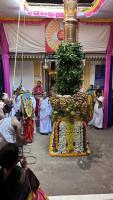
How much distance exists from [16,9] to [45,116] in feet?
10.0

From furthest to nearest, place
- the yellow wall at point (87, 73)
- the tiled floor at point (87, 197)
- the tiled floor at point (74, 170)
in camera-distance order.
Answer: the yellow wall at point (87, 73) < the tiled floor at point (74, 170) < the tiled floor at point (87, 197)

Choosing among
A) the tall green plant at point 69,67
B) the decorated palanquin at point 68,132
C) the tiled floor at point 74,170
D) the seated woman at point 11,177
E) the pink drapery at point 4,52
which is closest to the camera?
the seated woman at point 11,177

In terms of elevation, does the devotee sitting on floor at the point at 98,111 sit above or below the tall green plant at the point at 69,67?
below

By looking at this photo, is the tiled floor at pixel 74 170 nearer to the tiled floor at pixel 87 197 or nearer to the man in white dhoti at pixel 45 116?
the tiled floor at pixel 87 197

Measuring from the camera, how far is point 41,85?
10.0 meters

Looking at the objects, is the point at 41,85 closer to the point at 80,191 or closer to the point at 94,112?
the point at 94,112

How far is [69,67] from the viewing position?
639cm

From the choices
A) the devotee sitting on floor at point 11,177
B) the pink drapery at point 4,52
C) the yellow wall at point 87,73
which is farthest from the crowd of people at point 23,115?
the devotee sitting on floor at point 11,177

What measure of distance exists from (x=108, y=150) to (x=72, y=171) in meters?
1.55

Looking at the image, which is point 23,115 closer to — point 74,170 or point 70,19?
point 74,170

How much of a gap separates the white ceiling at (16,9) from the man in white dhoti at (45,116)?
8.40ft

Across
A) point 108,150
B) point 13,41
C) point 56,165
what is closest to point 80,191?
point 56,165

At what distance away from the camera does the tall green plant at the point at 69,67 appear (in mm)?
6289

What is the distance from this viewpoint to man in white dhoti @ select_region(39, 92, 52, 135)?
808 centimetres
